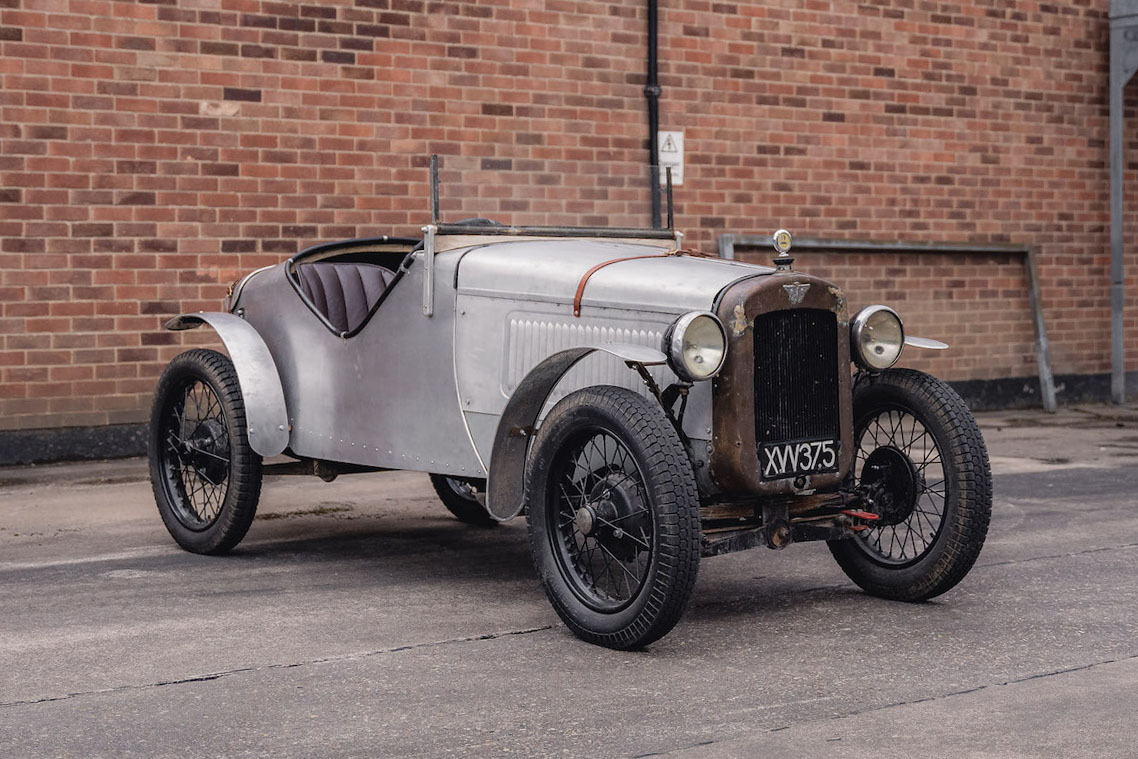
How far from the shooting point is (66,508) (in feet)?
23.6

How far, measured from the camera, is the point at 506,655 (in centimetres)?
429

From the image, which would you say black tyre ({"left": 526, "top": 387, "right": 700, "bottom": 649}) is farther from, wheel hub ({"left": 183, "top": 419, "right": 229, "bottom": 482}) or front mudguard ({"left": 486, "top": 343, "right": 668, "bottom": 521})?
wheel hub ({"left": 183, "top": 419, "right": 229, "bottom": 482})

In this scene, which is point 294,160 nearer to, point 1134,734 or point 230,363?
point 230,363

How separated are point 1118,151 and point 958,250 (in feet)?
6.40

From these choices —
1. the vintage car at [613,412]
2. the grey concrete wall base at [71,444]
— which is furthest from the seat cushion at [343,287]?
the grey concrete wall base at [71,444]

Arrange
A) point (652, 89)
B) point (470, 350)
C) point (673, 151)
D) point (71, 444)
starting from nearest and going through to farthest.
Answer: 1. point (470, 350)
2. point (71, 444)
3. point (652, 89)
4. point (673, 151)

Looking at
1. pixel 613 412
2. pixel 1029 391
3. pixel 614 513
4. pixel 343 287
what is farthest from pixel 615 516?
pixel 1029 391

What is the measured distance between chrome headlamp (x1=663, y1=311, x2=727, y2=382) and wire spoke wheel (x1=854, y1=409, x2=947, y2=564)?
80 centimetres

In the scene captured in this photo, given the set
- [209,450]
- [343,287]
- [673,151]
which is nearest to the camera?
[209,450]

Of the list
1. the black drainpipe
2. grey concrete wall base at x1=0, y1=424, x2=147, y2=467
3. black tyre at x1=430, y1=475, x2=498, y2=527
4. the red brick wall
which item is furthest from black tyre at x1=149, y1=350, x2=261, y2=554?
the black drainpipe

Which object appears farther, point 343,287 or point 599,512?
point 343,287

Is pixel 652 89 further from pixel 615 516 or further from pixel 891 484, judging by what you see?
pixel 615 516

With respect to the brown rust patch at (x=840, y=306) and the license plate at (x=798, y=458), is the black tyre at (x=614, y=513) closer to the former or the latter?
the license plate at (x=798, y=458)

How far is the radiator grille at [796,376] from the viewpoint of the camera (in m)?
4.61
